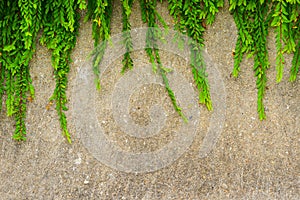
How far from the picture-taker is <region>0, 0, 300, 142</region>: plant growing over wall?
2.28 metres

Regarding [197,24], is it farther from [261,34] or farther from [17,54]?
[17,54]

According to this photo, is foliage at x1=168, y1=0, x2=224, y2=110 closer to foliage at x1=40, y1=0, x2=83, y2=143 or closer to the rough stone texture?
the rough stone texture

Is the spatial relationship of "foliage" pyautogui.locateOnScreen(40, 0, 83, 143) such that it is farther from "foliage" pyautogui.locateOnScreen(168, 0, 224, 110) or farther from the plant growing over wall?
"foliage" pyautogui.locateOnScreen(168, 0, 224, 110)

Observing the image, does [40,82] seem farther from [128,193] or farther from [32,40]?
[128,193]

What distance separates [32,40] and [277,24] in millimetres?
1539

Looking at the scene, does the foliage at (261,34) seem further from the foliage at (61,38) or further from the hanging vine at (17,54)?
the hanging vine at (17,54)

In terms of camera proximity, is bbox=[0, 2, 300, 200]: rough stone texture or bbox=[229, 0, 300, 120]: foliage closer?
bbox=[229, 0, 300, 120]: foliage

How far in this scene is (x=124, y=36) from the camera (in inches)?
93.9

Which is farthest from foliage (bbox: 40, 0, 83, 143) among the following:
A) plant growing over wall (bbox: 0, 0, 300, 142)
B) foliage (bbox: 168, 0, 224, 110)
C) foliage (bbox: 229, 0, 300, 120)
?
foliage (bbox: 229, 0, 300, 120)

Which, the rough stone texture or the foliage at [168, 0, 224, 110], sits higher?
the foliage at [168, 0, 224, 110]

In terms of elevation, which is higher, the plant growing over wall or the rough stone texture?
the plant growing over wall

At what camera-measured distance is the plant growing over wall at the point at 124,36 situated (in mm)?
2281

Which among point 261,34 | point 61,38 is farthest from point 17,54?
point 261,34

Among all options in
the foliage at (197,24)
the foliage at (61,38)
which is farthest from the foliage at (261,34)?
the foliage at (61,38)
